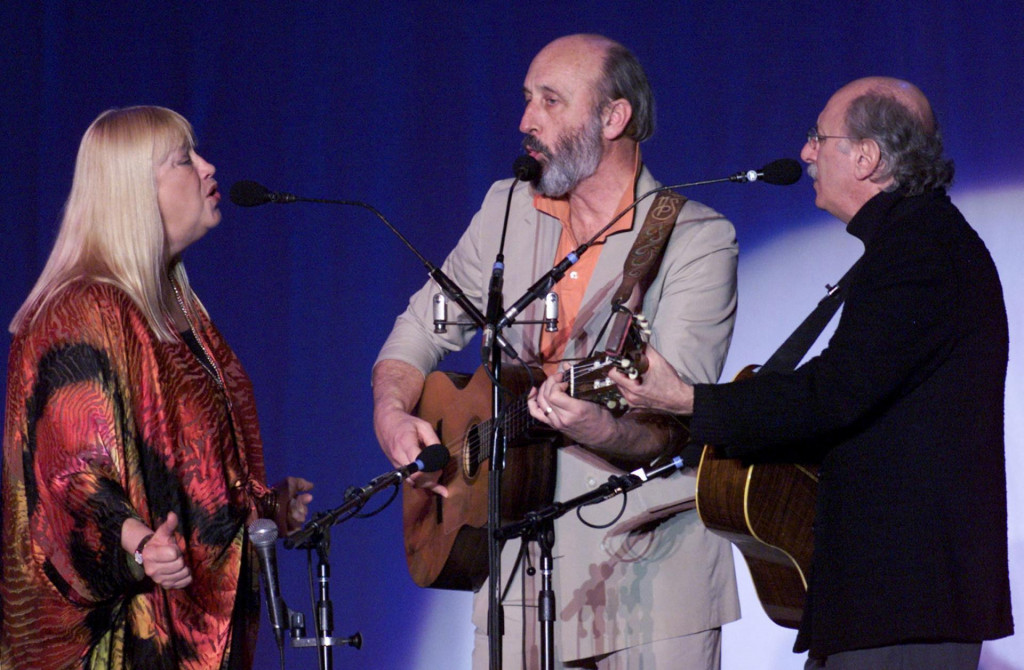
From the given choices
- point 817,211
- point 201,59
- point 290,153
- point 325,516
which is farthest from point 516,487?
point 201,59

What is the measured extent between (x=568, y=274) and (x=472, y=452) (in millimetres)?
575

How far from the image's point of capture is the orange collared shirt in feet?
11.2

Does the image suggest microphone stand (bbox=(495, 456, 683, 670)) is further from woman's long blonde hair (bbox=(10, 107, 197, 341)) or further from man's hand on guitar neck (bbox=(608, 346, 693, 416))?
woman's long blonde hair (bbox=(10, 107, 197, 341))

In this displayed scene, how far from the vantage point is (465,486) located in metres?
3.51

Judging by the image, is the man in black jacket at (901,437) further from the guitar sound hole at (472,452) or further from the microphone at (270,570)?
the microphone at (270,570)

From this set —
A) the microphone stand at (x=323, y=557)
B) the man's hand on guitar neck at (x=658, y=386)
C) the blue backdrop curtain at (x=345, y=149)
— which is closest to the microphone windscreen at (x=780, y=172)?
the man's hand on guitar neck at (x=658, y=386)

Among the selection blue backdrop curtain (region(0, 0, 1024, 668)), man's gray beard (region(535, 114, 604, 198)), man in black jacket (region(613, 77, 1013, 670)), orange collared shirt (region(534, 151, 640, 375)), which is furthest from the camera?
blue backdrop curtain (region(0, 0, 1024, 668))

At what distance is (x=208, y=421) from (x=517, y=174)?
40.0 inches

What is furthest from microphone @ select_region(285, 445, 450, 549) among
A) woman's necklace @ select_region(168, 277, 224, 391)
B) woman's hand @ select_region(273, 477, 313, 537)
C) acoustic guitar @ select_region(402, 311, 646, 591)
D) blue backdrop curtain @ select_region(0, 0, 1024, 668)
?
blue backdrop curtain @ select_region(0, 0, 1024, 668)

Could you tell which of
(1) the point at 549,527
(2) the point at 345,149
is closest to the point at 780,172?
(1) the point at 549,527

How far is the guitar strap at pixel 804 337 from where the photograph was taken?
3.21 m

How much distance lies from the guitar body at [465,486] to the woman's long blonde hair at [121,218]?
0.90m

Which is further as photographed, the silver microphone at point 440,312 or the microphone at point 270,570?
the silver microphone at point 440,312

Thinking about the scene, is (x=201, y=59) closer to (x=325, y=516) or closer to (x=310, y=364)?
(x=310, y=364)
